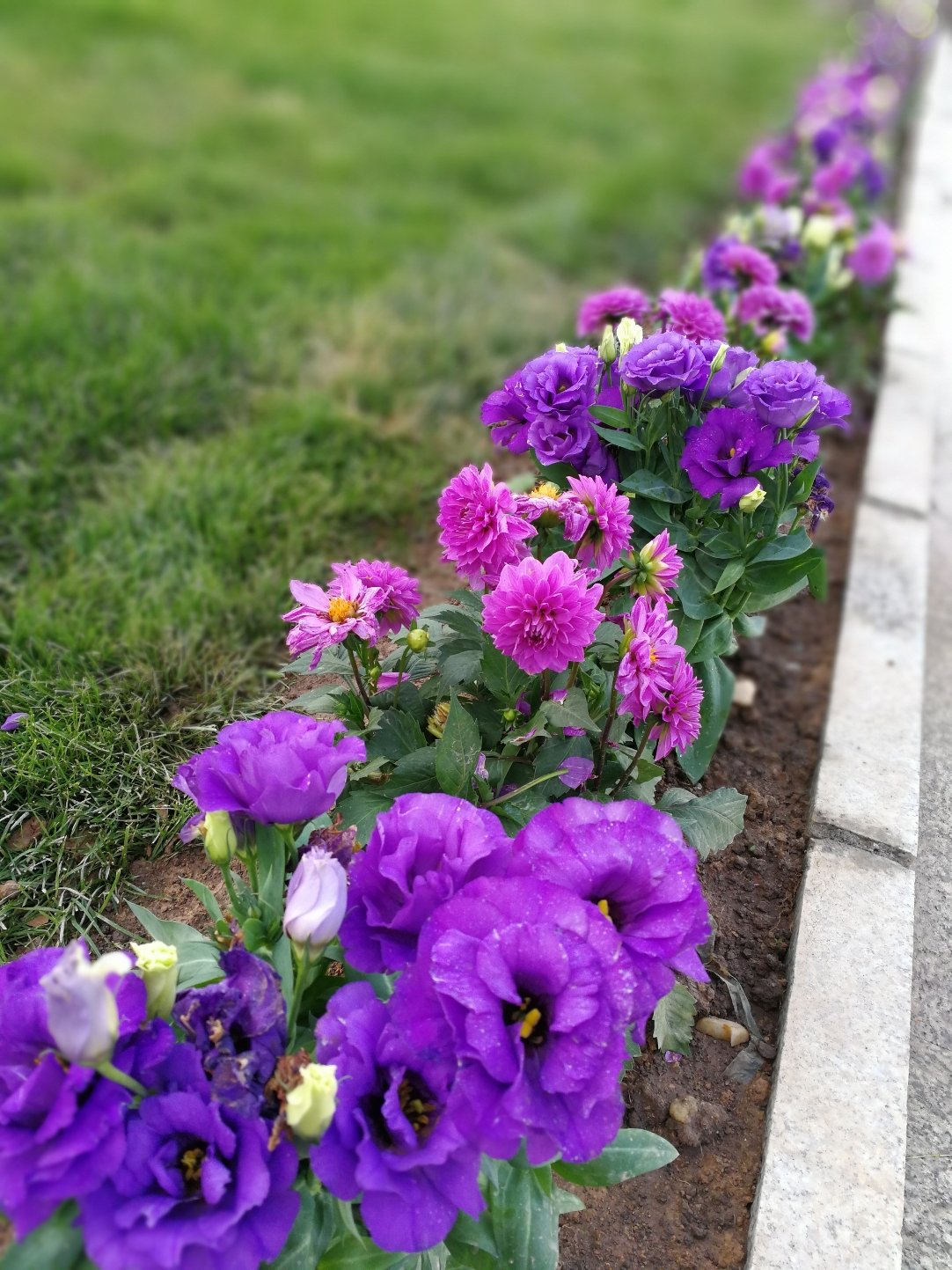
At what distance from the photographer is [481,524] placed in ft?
4.50

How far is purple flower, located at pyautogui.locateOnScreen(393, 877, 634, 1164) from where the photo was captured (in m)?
1.00

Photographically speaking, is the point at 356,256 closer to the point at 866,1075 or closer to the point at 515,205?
the point at 515,205

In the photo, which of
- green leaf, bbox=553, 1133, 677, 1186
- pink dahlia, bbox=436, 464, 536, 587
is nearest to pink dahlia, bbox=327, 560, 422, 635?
pink dahlia, bbox=436, 464, 536, 587

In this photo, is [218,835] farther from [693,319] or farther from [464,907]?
[693,319]

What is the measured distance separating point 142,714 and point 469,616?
2.36 ft

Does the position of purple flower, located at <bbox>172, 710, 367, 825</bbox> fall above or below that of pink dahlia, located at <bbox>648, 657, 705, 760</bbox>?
above

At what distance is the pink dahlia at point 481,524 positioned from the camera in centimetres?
137

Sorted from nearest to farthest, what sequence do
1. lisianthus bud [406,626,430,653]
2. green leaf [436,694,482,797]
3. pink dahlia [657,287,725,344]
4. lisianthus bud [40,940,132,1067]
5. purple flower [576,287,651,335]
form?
lisianthus bud [40,940,132,1067], green leaf [436,694,482,797], lisianthus bud [406,626,430,653], pink dahlia [657,287,725,344], purple flower [576,287,651,335]

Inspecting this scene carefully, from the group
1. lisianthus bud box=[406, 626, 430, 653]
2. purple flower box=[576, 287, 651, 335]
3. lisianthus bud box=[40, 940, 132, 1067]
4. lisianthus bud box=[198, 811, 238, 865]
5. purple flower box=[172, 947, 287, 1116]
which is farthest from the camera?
purple flower box=[576, 287, 651, 335]

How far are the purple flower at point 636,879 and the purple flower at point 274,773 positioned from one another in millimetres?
227

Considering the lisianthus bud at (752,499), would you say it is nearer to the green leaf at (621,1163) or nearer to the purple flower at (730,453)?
the purple flower at (730,453)

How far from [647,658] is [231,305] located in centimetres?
261

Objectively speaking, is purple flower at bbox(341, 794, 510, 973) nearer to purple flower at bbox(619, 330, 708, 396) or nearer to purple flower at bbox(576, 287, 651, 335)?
purple flower at bbox(619, 330, 708, 396)

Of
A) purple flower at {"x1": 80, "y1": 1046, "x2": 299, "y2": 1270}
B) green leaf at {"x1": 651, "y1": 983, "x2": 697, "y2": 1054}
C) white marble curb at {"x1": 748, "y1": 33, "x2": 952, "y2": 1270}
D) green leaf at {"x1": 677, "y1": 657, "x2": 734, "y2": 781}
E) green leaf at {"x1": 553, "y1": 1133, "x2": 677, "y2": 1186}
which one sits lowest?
white marble curb at {"x1": 748, "y1": 33, "x2": 952, "y2": 1270}
